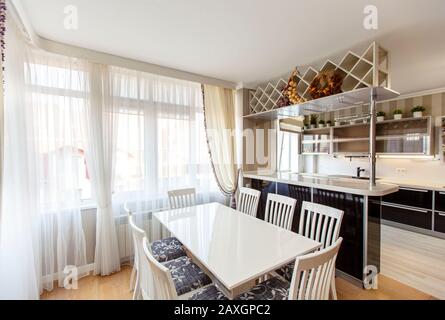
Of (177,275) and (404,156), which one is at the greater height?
(404,156)

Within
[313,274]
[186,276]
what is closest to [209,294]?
[186,276]

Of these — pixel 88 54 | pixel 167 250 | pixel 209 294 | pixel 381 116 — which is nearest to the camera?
pixel 209 294

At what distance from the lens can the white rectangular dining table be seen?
116 centimetres

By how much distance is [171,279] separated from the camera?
3.04 ft

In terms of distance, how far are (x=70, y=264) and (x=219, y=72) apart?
2.87 meters

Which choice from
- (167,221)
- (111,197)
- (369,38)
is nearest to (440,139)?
(369,38)

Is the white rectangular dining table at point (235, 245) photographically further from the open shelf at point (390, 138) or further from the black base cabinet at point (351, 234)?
the open shelf at point (390, 138)

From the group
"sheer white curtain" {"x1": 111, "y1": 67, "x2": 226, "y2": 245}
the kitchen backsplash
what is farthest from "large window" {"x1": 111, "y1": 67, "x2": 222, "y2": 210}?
the kitchen backsplash

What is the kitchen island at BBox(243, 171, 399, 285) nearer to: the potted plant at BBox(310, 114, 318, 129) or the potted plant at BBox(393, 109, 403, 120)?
the potted plant at BBox(393, 109, 403, 120)

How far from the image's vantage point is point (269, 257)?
1.29m

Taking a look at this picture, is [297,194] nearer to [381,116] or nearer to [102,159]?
[102,159]

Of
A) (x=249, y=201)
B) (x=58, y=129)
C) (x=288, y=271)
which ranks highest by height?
(x=58, y=129)

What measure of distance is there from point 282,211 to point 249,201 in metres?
0.47

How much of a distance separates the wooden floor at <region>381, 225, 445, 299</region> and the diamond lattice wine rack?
2.01 meters
